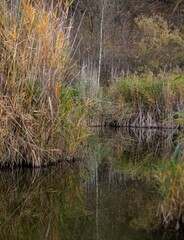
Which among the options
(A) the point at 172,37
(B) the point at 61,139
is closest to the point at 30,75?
(B) the point at 61,139

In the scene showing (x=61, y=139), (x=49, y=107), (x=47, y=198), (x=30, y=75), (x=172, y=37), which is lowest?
(x=47, y=198)

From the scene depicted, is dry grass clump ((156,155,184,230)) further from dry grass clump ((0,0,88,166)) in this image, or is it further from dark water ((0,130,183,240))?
dry grass clump ((0,0,88,166))

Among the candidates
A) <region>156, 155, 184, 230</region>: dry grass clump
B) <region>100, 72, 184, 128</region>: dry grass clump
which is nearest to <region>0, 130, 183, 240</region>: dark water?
<region>156, 155, 184, 230</region>: dry grass clump

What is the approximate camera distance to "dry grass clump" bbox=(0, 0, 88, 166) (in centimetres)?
409

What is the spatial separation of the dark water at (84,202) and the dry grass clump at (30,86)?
10.0 inches

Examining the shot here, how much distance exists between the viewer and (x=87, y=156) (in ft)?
17.1

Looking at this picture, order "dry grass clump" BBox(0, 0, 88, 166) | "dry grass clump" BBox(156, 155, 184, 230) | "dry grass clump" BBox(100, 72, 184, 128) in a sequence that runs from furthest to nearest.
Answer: "dry grass clump" BBox(100, 72, 184, 128), "dry grass clump" BBox(0, 0, 88, 166), "dry grass clump" BBox(156, 155, 184, 230)

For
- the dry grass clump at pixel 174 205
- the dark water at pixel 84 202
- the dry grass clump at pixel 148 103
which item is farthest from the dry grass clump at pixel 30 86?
the dry grass clump at pixel 148 103

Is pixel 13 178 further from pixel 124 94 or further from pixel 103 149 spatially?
pixel 124 94

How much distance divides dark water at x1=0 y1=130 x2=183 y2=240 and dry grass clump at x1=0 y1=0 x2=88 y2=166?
0.25m

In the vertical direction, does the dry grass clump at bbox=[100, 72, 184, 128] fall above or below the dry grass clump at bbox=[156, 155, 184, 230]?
above

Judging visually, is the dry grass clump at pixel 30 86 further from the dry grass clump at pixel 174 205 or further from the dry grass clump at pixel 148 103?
the dry grass clump at pixel 148 103

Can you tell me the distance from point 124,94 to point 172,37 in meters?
8.29

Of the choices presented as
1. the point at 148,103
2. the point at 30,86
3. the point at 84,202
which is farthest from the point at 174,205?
the point at 148,103
